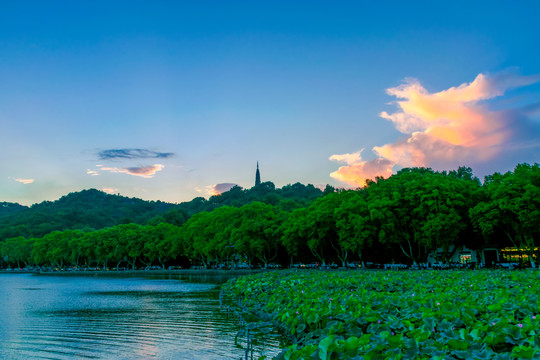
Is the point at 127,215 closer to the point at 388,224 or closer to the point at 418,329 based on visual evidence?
the point at 388,224

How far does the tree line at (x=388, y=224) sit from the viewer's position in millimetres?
43656

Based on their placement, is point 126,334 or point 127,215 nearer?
Answer: point 126,334

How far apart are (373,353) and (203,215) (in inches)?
3465

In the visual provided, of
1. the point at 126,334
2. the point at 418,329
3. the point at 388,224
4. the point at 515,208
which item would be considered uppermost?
the point at 515,208

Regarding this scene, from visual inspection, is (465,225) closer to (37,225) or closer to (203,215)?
(203,215)

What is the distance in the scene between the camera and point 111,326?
1844cm

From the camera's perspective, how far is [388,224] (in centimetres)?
4934

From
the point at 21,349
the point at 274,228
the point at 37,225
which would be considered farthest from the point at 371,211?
the point at 37,225

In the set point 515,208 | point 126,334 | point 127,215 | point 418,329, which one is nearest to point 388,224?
point 515,208

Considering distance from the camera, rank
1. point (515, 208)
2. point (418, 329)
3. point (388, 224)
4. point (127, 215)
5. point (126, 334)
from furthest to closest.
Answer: point (127, 215)
point (388, 224)
point (515, 208)
point (126, 334)
point (418, 329)

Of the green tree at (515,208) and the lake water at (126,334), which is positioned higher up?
the green tree at (515,208)

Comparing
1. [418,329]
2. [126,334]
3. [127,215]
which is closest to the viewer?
[418,329]

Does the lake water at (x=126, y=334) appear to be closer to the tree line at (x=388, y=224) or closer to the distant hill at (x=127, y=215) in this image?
the tree line at (x=388, y=224)

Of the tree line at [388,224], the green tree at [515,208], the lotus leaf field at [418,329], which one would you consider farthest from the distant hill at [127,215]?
the lotus leaf field at [418,329]
